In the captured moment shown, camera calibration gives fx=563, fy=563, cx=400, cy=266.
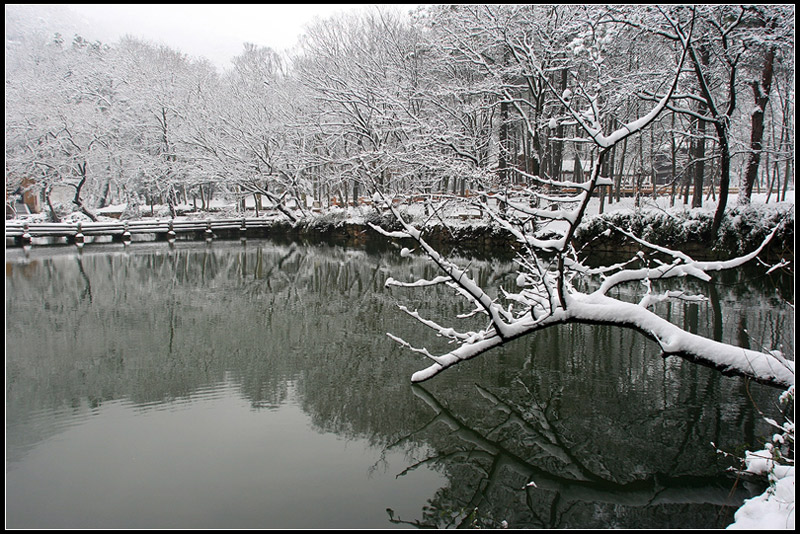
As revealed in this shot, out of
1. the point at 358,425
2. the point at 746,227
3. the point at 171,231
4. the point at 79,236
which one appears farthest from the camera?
the point at 171,231

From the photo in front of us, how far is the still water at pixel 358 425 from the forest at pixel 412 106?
8.07 metres

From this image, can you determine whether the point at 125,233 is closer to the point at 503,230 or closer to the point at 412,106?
the point at 412,106

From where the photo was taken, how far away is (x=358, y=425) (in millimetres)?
6109

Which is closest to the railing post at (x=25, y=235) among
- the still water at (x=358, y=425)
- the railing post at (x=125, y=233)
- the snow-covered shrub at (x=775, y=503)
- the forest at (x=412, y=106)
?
the railing post at (x=125, y=233)

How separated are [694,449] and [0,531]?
596cm

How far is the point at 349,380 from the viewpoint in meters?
7.30

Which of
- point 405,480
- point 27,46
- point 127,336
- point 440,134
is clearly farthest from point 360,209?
point 27,46

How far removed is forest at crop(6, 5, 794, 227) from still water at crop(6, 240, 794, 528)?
26.5 feet

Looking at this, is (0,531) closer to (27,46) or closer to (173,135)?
(173,135)

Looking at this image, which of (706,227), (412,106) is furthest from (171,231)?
(706,227)

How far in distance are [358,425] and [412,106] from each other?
2095cm

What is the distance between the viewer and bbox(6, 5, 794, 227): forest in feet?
52.1

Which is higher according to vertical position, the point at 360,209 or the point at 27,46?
the point at 27,46

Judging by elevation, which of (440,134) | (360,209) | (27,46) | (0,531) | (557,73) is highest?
(27,46)
